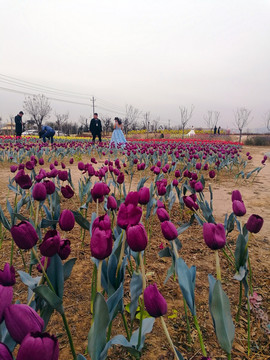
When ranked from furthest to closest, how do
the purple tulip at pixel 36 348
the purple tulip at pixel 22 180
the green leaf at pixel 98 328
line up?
the purple tulip at pixel 22 180 < the green leaf at pixel 98 328 < the purple tulip at pixel 36 348

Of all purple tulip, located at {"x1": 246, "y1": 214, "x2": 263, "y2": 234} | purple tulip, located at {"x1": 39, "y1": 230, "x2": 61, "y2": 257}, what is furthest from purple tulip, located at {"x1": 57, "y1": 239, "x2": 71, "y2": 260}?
purple tulip, located at {"x1": 246, "y1": 214, "x2": 263, "y2": 234}

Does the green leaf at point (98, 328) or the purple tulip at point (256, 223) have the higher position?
the purple tulip at point (256, 223)

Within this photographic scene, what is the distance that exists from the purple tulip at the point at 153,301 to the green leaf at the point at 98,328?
111 millimetres

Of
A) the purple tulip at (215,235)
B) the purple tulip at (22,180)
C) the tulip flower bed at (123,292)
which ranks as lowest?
the tulip flower bed at (123,292)

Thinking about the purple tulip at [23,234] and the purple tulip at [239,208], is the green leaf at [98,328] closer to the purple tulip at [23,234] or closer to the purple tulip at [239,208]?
the purple tulip at [23,234]

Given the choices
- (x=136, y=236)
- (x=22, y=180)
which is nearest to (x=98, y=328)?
(x=136, y=236)

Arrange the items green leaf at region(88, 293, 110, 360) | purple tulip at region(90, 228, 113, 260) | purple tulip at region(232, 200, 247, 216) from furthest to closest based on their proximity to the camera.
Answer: purple tulip at region(232, 200, 247, 216) → purple tulip at region(90, 228, 113, 260) → green leaf at region(88, 293, 110, 360)

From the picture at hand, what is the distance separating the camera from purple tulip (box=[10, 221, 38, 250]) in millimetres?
777

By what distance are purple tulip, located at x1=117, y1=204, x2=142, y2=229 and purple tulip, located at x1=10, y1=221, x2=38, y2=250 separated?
280 millimetres

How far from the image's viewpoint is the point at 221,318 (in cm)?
68

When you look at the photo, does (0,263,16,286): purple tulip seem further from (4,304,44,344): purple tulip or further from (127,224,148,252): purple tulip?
(127,224,148,252): purple tulip

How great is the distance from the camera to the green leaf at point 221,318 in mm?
676

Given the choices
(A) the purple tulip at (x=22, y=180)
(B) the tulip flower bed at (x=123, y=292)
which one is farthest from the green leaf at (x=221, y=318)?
(A) the purple tulip at (x=22, y=180)

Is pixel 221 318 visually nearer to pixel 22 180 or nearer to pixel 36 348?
pixel 36 348
